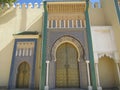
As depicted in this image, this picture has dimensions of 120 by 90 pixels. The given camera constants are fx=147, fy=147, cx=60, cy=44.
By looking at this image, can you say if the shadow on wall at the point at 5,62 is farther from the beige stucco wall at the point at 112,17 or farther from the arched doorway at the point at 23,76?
the beige stucco wall at the point at 112,17

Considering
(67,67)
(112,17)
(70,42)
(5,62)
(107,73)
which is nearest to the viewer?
(67,67)

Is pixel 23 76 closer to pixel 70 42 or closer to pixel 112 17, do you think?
pixel 70 42

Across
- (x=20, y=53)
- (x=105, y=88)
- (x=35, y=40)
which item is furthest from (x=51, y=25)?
(x=105, y=88)

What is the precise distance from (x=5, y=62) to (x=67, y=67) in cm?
355

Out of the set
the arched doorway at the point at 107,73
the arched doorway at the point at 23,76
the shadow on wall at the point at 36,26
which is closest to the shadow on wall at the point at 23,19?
the shadow on wall at the point at 36,26

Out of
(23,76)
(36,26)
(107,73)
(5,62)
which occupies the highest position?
(36,26)

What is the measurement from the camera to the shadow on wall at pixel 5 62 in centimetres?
772

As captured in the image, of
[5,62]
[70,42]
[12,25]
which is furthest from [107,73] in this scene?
[12,25]

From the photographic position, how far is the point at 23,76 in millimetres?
7441

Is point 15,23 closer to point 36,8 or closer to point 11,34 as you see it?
point 11,34

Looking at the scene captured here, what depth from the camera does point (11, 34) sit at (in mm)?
8758

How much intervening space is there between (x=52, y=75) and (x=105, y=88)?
2753 millimetres

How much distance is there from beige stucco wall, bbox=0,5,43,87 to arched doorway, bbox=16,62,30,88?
32.2 inches

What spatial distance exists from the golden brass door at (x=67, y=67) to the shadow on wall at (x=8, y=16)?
4.11 metres
